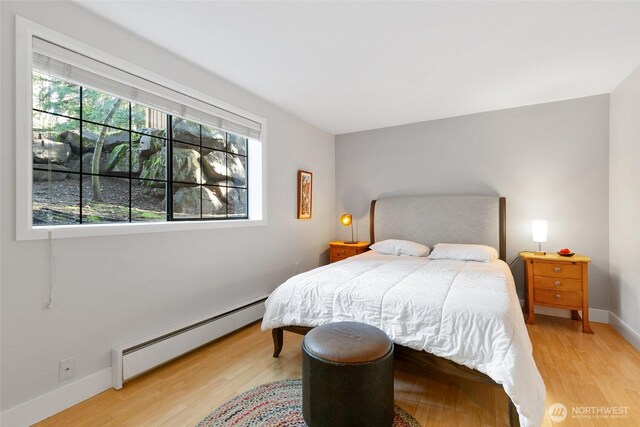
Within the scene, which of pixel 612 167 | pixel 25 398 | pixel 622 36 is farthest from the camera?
pixel 612 167

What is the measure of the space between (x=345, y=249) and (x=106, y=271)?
2843mm

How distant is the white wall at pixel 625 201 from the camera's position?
2.58 metres

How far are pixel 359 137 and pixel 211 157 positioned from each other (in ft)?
7.91

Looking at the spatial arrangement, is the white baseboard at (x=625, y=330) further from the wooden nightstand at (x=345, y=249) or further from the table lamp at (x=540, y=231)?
the wooden nightstand at (x=345, y=249)

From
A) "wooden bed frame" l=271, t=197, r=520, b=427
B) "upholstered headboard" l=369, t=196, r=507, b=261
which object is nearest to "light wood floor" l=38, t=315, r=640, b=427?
"wooden bed frame" l=271, t=197, r=520, b=427

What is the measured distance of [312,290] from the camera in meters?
2.19

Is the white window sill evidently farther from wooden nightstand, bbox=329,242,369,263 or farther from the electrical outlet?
wooden nightstand, bbox=329,242,369,263

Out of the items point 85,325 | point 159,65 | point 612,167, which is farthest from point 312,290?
point 612,167

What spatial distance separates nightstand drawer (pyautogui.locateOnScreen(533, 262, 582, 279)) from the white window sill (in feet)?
10.4

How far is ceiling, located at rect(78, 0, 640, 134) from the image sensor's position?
1.84 meters

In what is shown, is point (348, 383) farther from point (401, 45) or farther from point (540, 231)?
point (540, 231)

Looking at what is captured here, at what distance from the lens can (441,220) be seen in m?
3.78

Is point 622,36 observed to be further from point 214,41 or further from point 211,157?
point 211,157
